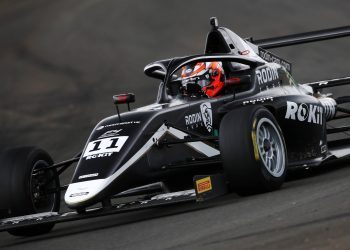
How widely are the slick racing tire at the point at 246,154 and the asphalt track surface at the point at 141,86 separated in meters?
0.14

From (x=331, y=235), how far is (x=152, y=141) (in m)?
2.96

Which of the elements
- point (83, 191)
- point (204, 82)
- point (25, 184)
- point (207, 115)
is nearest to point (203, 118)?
point (207, 115)

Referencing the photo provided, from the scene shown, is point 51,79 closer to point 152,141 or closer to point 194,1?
point 194,1

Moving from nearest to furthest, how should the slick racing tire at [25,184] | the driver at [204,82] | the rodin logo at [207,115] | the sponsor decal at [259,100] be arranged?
the slick racing tire at [25,184] < the rodin logo at [207,115] < the sponsor decal at [259,100] < the driver at [204,82]

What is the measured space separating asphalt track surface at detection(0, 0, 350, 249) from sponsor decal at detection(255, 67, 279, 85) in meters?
1.02

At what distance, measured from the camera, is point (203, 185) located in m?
7.48

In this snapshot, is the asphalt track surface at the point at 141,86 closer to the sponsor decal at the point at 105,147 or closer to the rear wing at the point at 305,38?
the sponsor decal at the point at 105,147

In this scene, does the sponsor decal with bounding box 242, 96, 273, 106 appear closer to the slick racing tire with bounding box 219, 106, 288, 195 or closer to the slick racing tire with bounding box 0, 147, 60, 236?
the slick racing tire with bounding box 219, 106, 288, 195

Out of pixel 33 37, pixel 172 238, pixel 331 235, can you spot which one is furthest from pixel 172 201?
pixel 33 37

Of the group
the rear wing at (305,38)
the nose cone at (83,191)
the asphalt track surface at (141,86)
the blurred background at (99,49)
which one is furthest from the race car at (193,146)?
the blurred background at (99,49)

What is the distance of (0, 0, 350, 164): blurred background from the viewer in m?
16.4

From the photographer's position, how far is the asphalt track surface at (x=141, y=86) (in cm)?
618

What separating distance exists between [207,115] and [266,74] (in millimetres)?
1134

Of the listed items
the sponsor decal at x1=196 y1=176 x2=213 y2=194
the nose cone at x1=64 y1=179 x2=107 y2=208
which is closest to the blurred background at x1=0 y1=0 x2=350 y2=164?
the nose cone at x1=64 y1=179 x2=107 y2=208
